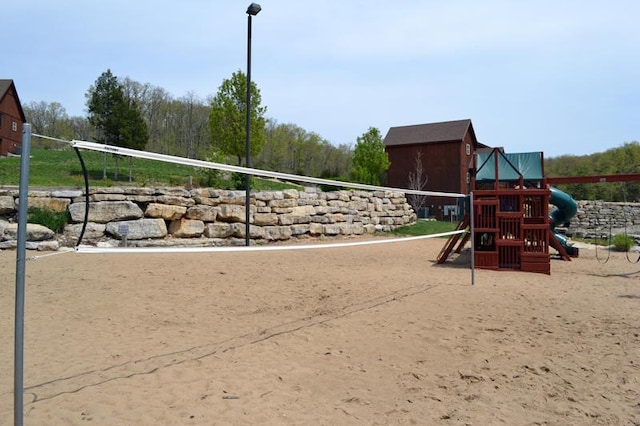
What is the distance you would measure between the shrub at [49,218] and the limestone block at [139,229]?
1.11 m

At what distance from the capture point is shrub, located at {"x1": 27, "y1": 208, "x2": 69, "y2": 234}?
11555 mm

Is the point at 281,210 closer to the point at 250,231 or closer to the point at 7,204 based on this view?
the point at 250,231

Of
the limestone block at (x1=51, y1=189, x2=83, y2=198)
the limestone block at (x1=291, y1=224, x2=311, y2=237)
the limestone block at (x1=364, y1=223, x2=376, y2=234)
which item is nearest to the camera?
the limestone block at (x1=51, y1=189, x2=83, y2=198)

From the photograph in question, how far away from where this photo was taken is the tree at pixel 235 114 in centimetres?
1822

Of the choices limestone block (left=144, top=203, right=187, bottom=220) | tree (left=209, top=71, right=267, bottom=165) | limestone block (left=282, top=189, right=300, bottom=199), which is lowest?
limestone block (left=144, top=203, right=187, bottom=220)

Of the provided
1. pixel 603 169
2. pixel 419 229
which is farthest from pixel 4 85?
pixel 603 169

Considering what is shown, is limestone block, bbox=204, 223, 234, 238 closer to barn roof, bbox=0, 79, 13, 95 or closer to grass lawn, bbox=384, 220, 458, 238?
grass lawn, bbox=384, 220, 458, 238

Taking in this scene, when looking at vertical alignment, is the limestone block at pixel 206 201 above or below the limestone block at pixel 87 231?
above

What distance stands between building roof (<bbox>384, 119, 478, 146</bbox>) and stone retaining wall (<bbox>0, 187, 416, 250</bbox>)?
2121 centimetres

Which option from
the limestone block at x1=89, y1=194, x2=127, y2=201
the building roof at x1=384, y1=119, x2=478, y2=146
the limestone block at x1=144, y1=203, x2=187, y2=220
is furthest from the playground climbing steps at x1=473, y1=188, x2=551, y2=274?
the building roof at x1=384, y1=119, x2=478, y2=146

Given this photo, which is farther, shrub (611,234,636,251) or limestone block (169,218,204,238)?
shrub (611,234,636,251)

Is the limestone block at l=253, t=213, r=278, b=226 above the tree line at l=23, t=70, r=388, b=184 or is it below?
below

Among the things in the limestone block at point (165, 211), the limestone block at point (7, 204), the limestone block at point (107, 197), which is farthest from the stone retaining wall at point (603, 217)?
the limestone block at point (7, 204)

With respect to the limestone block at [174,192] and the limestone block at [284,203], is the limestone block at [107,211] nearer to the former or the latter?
the limestone block at [174,192]
